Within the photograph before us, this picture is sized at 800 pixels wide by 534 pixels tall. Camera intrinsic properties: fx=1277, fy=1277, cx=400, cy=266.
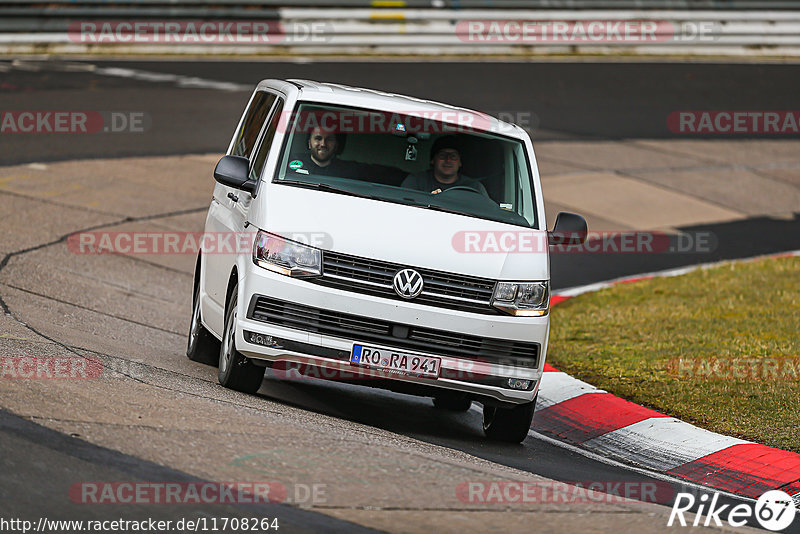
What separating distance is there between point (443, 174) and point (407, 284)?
1285 mm

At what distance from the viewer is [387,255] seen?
281 inches

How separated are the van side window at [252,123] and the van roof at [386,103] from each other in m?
0.18

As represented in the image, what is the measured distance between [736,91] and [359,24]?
7.64m

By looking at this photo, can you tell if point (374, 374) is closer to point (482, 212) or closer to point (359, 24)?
point (482, 212)

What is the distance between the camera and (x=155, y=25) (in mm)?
25094

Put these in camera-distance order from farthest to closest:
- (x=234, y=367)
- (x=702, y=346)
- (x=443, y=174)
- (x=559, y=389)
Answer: (x=702, y=346) < (x=559, y=389) < (x=443, y=174) < (x=234, y=367)

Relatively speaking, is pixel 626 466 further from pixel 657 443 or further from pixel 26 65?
pixel 26 65

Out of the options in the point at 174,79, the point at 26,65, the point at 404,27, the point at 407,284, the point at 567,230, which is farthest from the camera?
the point at 404,27

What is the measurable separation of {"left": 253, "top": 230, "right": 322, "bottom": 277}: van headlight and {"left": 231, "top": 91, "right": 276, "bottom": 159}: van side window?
1.51 m

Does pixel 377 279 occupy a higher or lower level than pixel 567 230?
lower

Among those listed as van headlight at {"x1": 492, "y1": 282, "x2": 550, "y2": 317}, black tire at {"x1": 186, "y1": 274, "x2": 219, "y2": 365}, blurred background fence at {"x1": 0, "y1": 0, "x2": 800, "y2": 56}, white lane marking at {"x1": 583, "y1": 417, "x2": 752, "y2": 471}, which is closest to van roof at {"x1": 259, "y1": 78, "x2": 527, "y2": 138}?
van headlight at {"x1": 492, "y1": 282, "x2": 550, "y2": 317}

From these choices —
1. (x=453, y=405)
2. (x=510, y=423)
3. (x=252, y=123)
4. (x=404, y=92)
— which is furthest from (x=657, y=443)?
(x=404, y=92)

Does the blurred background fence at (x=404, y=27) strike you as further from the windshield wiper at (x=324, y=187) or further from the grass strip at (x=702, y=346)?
the windshield wiper at (x=324, y=187)

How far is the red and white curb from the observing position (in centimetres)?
743
